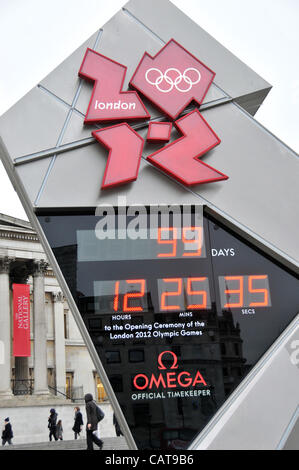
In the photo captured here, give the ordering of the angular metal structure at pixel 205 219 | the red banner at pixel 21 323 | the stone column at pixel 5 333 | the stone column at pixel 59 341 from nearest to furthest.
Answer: the angular metal structure at pixel 205 219 → the red banner at pixel 21 323 → the stone column at pixel 5 333 → the stone column at pixel 59 341

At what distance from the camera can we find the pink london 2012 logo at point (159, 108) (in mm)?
8094

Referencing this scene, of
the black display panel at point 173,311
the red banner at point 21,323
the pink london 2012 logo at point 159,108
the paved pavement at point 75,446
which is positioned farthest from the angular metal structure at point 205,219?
the red banner at point 21,323

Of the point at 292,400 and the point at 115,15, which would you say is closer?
the point at 292,400

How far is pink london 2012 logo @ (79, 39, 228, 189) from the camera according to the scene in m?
8.09

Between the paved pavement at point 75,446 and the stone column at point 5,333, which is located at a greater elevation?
the stone column at point 5,333

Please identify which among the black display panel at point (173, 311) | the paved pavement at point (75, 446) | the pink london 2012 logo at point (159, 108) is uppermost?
the pink london 2012 logo at point (159, 108)

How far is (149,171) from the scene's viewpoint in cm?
815

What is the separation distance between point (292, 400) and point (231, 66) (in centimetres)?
513

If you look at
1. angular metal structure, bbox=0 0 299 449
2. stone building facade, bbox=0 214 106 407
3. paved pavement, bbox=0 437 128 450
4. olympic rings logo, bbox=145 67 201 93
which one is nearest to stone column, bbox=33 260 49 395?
stone building facade, bbox=0 214 106 407

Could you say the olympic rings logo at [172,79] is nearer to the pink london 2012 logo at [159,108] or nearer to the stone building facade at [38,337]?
the pink london 2012 logo at [159,108]

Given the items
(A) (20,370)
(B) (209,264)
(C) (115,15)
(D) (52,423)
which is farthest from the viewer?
(A) (20,370)

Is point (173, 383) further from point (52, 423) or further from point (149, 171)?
point (52, 423)
